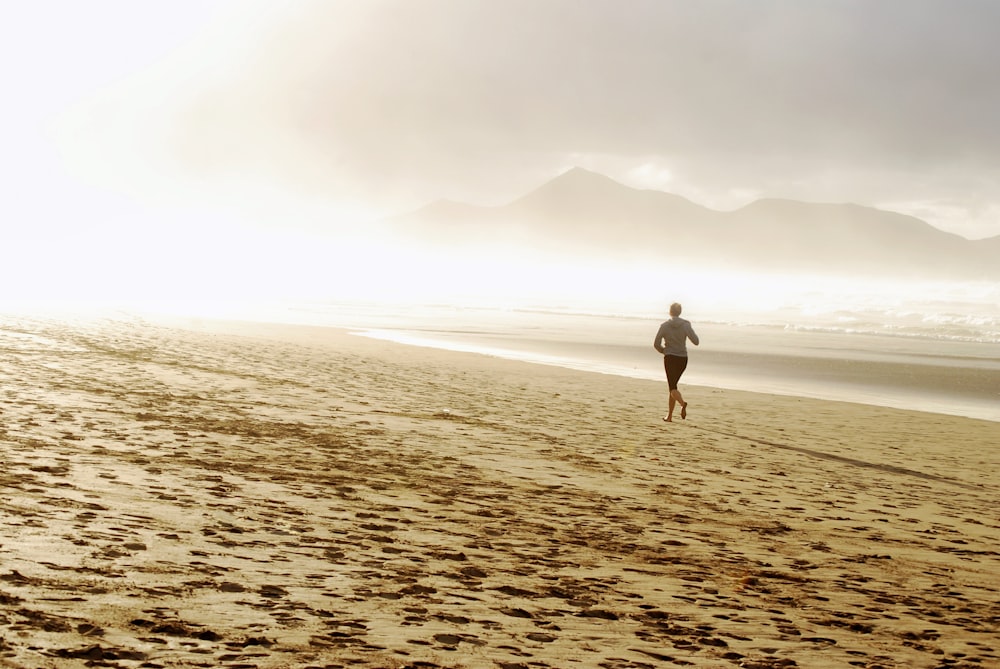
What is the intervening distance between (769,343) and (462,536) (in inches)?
1237

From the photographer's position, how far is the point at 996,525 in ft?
27.9

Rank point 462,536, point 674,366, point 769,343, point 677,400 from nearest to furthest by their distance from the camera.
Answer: point 462,536 < point 677,400 < point 674,366 < point 769,343

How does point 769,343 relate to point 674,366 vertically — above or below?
above

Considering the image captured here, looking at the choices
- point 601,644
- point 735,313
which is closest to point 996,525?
point 601,644

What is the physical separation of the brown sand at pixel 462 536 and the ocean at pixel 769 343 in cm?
796

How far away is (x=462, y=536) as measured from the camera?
654cm

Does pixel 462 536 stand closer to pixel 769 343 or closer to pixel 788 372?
pixel 788 372

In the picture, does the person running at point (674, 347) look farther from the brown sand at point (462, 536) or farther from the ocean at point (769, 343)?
the ocean at point (769, 343)

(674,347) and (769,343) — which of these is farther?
(769,343)

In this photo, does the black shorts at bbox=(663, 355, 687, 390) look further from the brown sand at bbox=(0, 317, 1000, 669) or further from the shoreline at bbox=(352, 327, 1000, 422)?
the shoreline at bbox=(352, 327, 1000, 422)

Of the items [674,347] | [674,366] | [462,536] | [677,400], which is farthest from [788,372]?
[462,536]

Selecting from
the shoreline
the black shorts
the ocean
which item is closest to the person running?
the black shorts

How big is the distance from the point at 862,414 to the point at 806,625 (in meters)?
12.6

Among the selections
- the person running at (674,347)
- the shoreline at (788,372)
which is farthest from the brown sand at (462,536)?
the shoreline at (788,372)
